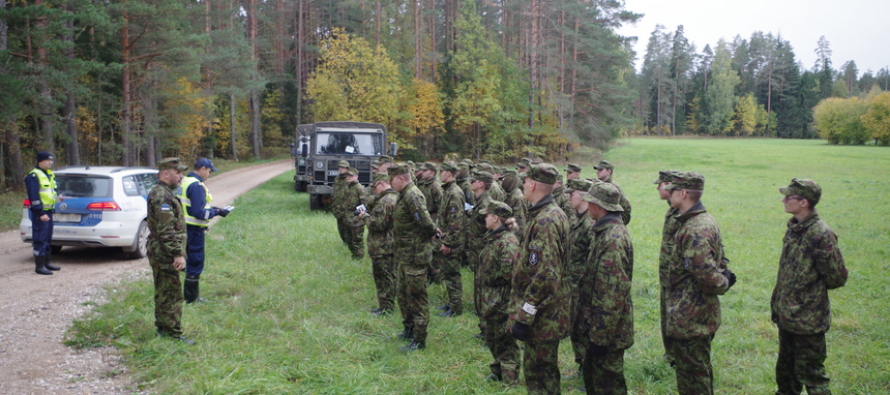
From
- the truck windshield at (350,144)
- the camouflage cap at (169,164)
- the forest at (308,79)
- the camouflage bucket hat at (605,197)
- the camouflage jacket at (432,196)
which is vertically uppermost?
the forest at (308,79)

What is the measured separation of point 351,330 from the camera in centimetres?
616

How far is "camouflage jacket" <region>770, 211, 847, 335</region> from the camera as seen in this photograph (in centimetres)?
401

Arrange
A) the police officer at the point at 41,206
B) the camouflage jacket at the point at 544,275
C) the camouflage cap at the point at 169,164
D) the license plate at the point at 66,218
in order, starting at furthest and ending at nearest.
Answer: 1. the license plate at the point at 66,218
2. the police officer at the point at 41,206
3. the camouflage cap at the point at 169,164
4. the camouflage jacket at the point at 544,275

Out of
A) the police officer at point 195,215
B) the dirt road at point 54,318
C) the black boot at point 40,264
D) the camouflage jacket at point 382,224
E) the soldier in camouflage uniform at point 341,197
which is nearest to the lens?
the dirt road at point 54,318

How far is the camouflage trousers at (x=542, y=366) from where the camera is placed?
3809 millimetres

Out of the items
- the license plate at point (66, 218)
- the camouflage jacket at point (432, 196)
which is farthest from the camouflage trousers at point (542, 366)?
the license plate at point (66, 218)

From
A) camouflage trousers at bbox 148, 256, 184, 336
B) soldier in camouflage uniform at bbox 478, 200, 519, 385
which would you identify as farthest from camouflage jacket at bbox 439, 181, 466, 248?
camouflage trousers at bbox 148, 256, 184, 336

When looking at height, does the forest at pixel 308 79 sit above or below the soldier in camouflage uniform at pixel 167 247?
above

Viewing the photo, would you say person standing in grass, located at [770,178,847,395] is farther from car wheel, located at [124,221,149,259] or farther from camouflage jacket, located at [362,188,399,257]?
car wheel, located at [124,221,149,259]

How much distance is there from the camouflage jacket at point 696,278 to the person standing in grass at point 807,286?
2.55 feet

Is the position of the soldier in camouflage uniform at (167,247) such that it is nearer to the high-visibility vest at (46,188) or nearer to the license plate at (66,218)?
the high-visibility vest at (46,188)

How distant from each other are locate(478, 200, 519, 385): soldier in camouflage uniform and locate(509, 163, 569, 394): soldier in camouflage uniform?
1.80 ft

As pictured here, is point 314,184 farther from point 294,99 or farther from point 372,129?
point 294,99

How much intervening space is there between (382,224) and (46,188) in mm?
5627
